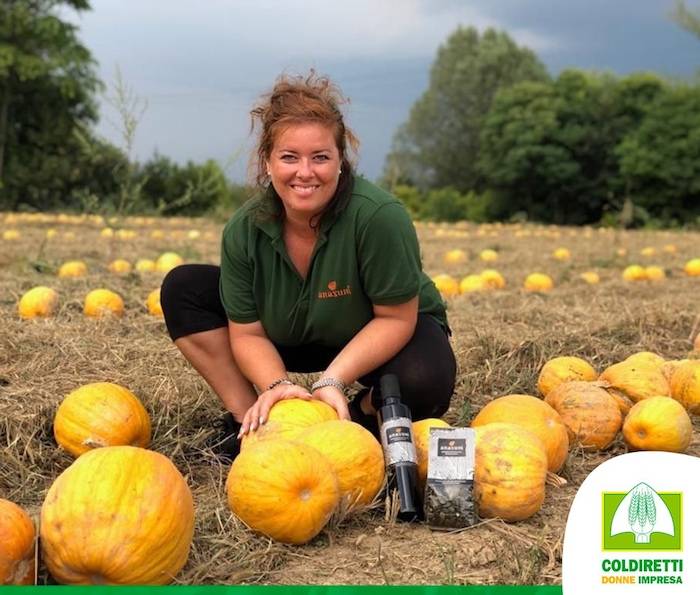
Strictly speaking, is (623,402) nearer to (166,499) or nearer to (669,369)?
(669,369)

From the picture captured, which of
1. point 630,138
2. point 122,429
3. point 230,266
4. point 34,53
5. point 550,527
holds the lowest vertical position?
point 550,527

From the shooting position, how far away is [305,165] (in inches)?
122

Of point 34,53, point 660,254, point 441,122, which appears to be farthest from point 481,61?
point 660,254

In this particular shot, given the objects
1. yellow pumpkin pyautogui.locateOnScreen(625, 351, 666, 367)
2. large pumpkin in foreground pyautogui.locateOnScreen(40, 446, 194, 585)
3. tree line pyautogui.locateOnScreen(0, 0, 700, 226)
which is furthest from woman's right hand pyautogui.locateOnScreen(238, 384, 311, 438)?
tree line pyautogui.locateOnScreen(0, 0, 700, 226)

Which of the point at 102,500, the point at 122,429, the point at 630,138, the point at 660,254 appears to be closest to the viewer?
the point at 102,500

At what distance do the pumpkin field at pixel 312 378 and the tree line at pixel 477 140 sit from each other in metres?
16.7

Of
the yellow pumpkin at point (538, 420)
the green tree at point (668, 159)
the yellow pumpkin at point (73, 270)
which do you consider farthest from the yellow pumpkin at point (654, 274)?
the green tree at point (668, 159)

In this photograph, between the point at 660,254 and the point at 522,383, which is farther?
the point at 660,254

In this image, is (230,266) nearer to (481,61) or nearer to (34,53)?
(34,53)

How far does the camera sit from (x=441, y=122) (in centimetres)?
5728

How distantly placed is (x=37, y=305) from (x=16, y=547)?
4.08 meters

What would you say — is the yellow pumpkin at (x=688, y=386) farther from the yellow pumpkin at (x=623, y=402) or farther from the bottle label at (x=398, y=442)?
the bottle label at (x=398, y=442)

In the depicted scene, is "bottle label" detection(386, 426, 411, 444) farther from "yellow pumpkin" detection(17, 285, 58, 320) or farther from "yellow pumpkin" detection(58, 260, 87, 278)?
"yellow pumpkin" detection(58, 260, 87, 278)

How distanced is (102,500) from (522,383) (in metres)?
2.73
